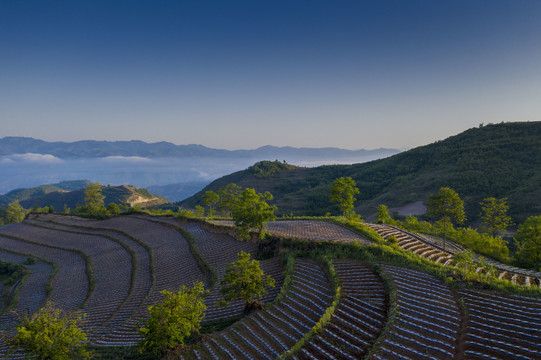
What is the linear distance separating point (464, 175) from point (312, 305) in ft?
282

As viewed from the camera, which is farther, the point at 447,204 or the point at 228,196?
the point at 228,196

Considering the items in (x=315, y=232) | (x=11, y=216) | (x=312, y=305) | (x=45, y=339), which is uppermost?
(x=315, y=232)

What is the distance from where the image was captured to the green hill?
6812 centimetres

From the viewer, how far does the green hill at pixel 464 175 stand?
68.1 metres

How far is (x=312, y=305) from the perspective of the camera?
15992mm

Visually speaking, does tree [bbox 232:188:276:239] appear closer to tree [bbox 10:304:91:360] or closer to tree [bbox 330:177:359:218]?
tree [bbox 330:177:359:218]

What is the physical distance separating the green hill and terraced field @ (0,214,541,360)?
2074 inches

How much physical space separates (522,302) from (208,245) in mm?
27998

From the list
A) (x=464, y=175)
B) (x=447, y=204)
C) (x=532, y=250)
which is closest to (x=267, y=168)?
(x=464, y=175)

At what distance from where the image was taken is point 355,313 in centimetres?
1468

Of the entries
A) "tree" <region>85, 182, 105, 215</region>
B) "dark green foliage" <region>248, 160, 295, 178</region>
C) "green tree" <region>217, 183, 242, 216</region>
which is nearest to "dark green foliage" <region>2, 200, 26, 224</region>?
"tree" <region>85, 182, 105, 215</region>

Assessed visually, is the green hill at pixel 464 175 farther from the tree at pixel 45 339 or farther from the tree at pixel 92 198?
the tree at pixel 45 339

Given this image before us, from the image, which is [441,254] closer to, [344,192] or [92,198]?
[344,192]

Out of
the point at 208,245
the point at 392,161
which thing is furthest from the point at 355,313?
the point at 392,161
